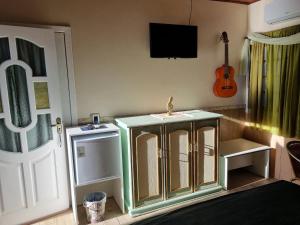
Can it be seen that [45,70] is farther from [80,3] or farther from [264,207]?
[264,207]

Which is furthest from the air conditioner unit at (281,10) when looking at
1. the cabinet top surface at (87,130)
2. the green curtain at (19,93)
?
the green curtain at (19,93)

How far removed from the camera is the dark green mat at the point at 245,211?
133cm

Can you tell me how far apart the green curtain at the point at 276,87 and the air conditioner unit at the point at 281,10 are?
0.14 metres

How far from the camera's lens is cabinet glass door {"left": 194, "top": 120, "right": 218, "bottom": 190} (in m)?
2.68

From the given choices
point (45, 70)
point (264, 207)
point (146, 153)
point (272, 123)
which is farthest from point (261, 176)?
point (45, 70)

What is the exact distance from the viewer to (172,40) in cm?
284

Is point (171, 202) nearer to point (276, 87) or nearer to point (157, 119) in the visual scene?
point (157, 119)

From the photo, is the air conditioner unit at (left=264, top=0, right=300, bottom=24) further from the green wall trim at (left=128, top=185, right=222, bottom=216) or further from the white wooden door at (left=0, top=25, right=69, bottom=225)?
the white wooden door at (left=0, top=25, right=69, bottom=225)

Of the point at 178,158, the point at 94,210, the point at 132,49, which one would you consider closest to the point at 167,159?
the point at 178,158

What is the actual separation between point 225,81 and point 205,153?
1090 mm

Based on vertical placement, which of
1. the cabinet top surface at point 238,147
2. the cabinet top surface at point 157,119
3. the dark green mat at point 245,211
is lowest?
the cabinet top surface at point 238,147

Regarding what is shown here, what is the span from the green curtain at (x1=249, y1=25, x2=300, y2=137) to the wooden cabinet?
0.89 m

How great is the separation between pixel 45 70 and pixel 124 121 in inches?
36.5

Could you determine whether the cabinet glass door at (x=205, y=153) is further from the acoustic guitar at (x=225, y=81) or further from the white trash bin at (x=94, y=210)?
the white trash bin at (x=94, y=210)
